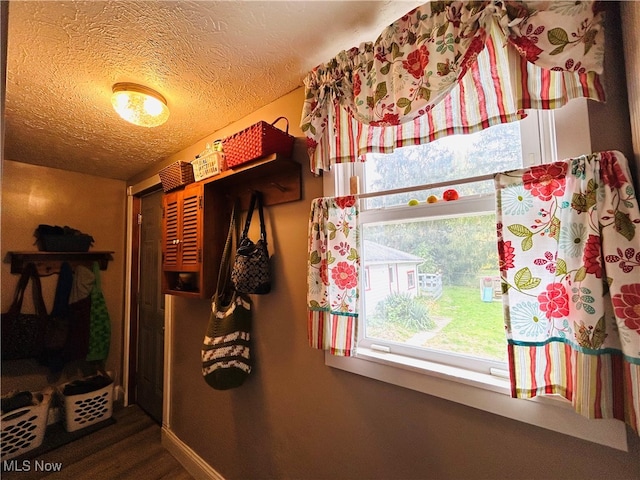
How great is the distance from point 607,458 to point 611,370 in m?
0.24

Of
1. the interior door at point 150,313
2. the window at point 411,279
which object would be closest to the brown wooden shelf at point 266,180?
the window at point 411,279

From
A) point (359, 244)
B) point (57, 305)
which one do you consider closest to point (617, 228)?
point (359, 244)

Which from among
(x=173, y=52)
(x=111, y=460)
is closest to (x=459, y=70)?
(x=173, y=52)

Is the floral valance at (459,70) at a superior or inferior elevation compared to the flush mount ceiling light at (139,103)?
inferior

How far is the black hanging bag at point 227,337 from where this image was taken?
4.48 feet

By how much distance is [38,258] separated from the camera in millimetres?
2240

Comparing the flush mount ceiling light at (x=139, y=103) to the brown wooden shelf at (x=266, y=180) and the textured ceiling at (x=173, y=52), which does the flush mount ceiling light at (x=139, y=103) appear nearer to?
the textured ceiling at (x=173, y=52)

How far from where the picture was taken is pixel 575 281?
700mm

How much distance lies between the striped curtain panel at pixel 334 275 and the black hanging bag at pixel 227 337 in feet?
1.51

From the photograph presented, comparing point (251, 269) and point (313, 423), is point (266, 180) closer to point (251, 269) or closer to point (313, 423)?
point (251, 269)

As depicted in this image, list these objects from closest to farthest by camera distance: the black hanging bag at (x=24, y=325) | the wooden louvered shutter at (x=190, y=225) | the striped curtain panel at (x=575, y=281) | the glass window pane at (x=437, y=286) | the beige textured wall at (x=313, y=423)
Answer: the striped curtain panel at (x=575, y=281)
the beige textured wall at (x=313, y=423)
the glass window pane at (x=437, y=286)
the wooden louvered shutter at (x=190, y=225)
the black hanging bag at (x=24, y=325)

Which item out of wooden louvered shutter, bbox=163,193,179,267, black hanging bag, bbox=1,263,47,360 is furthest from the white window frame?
black hanging bag, bbox=1,263,47,360

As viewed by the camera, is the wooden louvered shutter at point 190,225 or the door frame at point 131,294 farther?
the door frame at point 131,294

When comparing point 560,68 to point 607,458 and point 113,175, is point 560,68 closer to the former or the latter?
point 607,458
